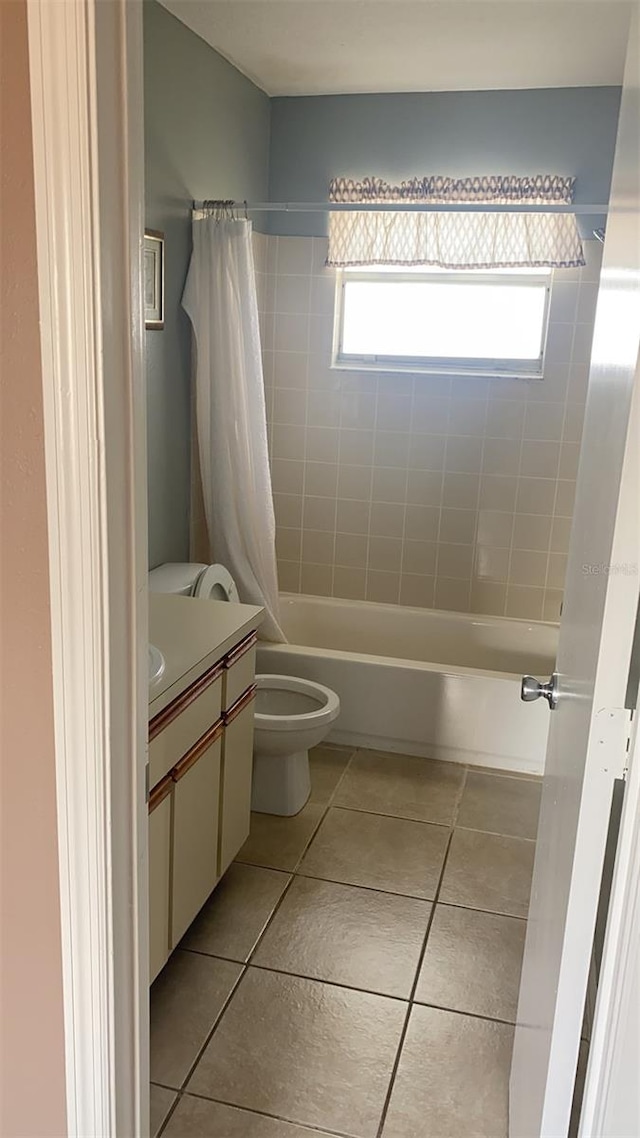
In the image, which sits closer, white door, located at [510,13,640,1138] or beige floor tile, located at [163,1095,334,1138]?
white door, located at [510,13,640,1138]

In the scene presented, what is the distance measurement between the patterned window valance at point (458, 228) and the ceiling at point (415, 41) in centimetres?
37

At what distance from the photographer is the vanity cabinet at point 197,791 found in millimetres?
1915

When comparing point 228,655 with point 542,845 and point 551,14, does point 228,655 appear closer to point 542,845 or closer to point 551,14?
point 542,845

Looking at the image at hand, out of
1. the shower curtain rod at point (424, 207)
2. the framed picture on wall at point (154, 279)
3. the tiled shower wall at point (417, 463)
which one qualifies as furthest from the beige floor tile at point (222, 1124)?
the shower curtain rod at point (424, 207)

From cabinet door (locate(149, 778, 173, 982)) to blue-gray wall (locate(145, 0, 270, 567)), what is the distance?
1.42 meters

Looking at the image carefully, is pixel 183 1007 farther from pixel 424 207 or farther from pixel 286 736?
pixel 424 207

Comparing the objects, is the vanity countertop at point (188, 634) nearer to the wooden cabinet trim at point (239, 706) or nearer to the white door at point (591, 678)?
the wooden cabinet trim at point (239, 706)

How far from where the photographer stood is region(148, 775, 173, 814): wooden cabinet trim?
1846 millimetres

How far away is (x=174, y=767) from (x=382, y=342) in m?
2.46

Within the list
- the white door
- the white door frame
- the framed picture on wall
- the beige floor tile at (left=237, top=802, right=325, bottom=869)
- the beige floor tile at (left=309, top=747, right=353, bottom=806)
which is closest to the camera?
the white door frame

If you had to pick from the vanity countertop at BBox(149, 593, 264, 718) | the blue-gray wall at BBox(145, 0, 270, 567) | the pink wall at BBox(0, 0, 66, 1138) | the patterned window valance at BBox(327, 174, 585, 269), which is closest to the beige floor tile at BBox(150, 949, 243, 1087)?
the pink wall at BBox(0, 0, 66, 1138)

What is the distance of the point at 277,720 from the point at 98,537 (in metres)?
1.81

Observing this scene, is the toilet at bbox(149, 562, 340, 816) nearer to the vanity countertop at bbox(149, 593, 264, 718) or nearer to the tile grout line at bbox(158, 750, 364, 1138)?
the tile grout line at bbox(158, 750, 364, 1138)

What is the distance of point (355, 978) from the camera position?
2.23m
